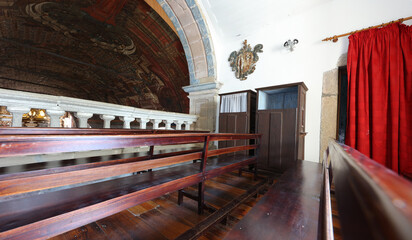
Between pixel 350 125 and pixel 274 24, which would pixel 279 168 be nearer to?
pixel 350 125

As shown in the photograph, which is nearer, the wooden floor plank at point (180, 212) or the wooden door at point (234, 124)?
the wooden floor plank at point (180, 212)

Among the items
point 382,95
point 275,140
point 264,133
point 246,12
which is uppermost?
point 246,12

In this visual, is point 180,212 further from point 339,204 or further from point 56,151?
point 339,204

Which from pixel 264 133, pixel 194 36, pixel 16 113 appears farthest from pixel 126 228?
pixel 194 36

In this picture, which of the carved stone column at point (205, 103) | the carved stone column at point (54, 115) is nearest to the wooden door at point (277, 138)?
the carved stone column at point (205, 103)

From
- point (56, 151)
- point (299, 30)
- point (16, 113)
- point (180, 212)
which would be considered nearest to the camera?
point (56, 151)

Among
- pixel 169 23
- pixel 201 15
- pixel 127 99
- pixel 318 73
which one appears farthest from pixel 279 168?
pixel 127 99

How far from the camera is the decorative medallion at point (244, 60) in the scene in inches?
163

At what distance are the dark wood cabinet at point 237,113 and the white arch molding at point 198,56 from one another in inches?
25.2

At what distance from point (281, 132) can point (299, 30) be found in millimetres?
2302

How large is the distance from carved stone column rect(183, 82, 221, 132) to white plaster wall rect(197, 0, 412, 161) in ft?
1.27

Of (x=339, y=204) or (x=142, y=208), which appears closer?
(x=339, y=204)

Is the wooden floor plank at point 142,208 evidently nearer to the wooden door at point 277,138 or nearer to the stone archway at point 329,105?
the wooden door at point 277,138

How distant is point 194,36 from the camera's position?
4551 millimetres
